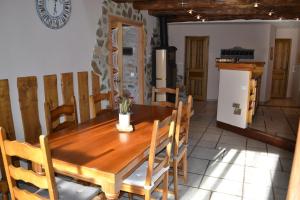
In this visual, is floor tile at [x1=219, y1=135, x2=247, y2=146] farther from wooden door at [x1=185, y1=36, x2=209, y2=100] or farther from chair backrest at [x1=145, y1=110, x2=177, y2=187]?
wooden door at [x1=185, y1=36, x2=209, y2=100]

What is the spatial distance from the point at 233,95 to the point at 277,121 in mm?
1273

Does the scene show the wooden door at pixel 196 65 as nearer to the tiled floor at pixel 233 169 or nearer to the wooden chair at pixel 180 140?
the tiled floor at pixel 233 169

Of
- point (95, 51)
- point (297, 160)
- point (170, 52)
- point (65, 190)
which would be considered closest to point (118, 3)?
point (95, 51)

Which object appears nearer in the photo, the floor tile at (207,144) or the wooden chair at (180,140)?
the wooden chair at (180,140)

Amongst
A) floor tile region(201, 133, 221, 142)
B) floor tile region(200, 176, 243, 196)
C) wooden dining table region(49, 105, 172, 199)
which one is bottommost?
floor tile region(201, 133, 221, 142)

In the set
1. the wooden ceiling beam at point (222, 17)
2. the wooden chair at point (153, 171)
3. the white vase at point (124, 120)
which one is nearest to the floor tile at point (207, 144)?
the wooden chair at point (153, 171)

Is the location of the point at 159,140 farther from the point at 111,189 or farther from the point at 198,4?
the point at 198,4

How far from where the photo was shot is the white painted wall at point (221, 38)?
23.8 ft

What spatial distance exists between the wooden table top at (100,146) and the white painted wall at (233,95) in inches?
102

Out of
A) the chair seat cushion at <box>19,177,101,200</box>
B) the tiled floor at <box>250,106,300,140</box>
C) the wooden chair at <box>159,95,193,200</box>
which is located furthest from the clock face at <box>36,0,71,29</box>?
the tiled floor at <box>250,106,300,140</box>

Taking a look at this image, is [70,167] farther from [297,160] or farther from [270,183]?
[270,183]

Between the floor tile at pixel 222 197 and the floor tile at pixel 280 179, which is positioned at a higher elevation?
the floor tile at pixel 222 197

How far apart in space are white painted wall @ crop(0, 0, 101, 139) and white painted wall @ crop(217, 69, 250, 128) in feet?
8.27

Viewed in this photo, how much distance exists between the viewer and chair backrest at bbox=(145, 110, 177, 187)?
1760 millimetres
